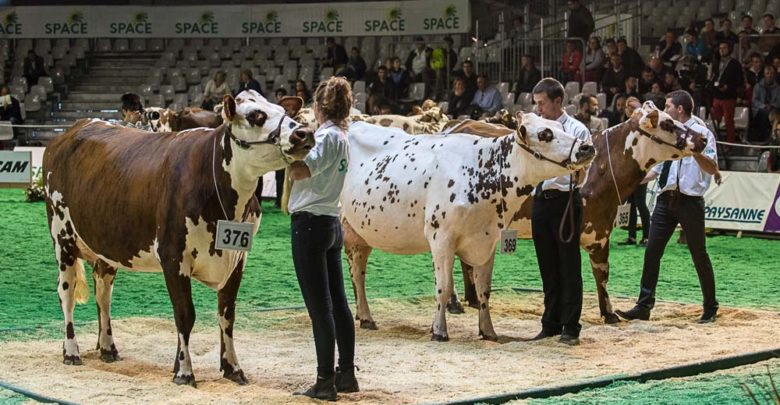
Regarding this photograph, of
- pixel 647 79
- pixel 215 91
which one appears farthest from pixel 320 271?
pixel 215 91

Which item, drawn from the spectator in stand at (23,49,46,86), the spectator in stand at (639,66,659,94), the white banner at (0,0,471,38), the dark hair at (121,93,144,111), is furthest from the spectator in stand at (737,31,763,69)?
the spectator in stand at (23,49,46,86)

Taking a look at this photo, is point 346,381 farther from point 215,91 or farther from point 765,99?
point 215,91

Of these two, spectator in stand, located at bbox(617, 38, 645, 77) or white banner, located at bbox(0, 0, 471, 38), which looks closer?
spectator in stand, located at bbox(617, 38, 645, 77)

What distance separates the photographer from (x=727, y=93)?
2117cm

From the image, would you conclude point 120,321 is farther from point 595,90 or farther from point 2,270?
point 595,90

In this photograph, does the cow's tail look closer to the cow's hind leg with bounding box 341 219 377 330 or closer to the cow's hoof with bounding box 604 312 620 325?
the cow's hind leg with bounding box 341 219 377 330

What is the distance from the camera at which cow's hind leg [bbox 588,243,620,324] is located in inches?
410

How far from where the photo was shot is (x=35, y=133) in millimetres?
28859

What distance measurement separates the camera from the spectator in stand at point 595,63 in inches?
959

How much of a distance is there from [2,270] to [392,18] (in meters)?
16.8

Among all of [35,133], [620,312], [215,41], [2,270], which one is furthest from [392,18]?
[620,312]

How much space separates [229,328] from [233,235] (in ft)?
2.67

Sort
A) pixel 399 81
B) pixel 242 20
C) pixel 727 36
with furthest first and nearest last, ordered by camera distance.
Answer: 1. pixel 242 20
2. pixel 399 81
3. pixel 727 36

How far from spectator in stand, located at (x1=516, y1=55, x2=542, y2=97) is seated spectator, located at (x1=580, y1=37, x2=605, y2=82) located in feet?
3.36
